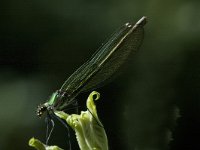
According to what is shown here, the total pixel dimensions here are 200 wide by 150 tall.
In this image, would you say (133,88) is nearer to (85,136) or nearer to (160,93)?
(160,93)

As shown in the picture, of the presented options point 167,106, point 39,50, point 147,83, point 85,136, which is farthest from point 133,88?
point 85,136

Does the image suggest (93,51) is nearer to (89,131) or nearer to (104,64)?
(104,64)

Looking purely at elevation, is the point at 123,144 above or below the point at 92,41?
below

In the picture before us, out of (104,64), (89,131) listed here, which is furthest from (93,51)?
(89,131)

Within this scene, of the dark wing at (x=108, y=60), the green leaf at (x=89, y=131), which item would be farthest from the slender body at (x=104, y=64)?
the green leaf at (x=89, y=131)

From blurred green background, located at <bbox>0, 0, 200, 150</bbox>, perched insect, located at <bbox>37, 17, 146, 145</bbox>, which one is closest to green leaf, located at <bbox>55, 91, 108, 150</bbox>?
perched insect, located at <bbox>37, 17, 146, 145</bbox>

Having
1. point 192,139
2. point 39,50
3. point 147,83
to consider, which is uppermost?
point 39,50

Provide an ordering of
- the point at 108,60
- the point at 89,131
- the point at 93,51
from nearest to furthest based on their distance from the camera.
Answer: the point at 89,131, the point at 108,60, the point at 93,51
